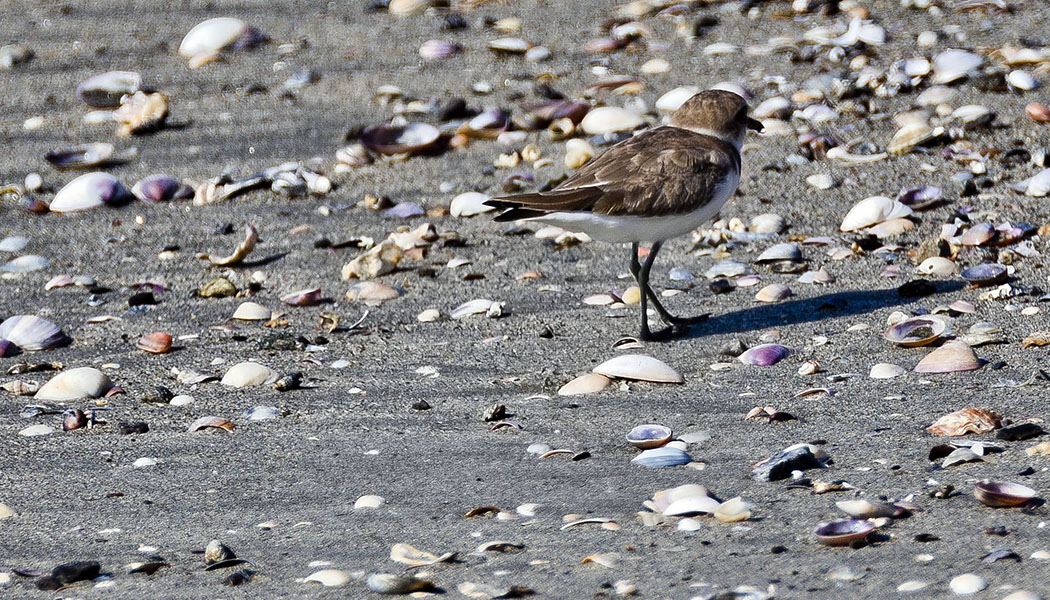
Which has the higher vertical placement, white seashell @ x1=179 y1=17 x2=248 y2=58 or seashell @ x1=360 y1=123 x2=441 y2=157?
white seashell @ x1=179 y1=17 x2=248 y2=58

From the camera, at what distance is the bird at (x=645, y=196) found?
398 cm

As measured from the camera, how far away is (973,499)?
8.75ft

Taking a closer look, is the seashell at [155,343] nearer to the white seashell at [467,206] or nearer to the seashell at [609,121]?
the white seashell at [467,206]

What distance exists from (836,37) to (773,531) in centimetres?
497

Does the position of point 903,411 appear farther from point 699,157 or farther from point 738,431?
point 699,157

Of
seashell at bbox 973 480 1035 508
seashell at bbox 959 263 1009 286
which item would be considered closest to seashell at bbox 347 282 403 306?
seashell at bbox 959 263 1009 286

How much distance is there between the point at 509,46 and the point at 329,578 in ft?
16.3

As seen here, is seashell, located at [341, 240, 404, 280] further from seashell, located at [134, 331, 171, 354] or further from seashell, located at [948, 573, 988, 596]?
seashell, located at [948, 573, 988, 596]

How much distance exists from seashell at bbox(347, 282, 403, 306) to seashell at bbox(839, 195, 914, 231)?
183 centimetres

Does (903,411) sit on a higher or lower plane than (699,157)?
lower

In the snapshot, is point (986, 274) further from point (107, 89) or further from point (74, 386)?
point (107, 89)

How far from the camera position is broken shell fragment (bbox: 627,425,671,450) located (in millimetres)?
3168

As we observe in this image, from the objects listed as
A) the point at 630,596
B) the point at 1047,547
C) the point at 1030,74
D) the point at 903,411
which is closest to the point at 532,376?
the point at 903,411

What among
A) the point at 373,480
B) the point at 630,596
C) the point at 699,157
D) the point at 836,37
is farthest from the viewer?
the point at 836,37
